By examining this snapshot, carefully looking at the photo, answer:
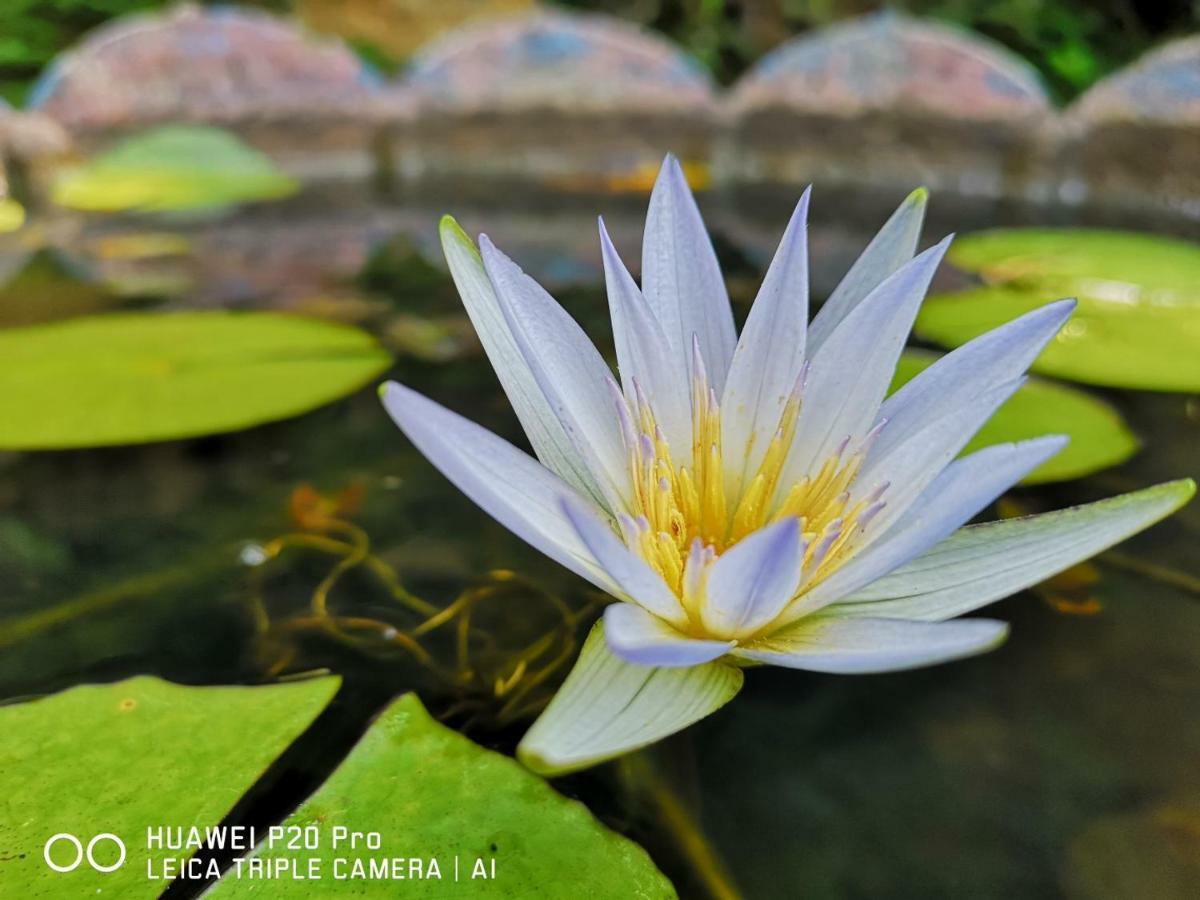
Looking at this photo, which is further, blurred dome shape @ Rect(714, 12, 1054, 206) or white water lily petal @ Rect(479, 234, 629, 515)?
blurred dome shape @ Rect(714, 12, 1054, 206)

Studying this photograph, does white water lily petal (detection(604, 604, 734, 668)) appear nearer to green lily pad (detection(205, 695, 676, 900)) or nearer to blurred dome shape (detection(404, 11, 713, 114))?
green lily pad (detection(205, 695, 676, 900))

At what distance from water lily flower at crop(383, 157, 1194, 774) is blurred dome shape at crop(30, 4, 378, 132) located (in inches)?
91.9

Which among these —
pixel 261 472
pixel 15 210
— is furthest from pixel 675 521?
pixel 15 210

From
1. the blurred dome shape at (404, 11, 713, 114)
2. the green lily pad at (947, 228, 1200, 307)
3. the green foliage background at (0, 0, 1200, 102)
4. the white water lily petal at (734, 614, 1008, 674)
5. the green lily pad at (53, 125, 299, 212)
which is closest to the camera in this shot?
the white water lily petal at (734, 614, 1008, 674)

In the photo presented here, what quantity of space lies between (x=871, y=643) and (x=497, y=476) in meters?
0.25

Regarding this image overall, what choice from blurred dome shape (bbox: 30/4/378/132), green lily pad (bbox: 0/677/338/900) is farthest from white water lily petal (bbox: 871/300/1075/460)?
blurred dome shape (bbox: 30/4/378/132)

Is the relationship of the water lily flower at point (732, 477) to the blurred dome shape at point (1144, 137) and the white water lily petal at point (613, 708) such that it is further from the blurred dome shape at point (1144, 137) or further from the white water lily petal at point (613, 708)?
the blurred dome shape at point (1144, 137)

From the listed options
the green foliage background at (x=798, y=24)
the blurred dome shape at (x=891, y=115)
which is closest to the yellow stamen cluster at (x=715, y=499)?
the blurred dome shape at (x=891, y=115)

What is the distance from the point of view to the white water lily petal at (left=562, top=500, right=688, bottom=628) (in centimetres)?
44

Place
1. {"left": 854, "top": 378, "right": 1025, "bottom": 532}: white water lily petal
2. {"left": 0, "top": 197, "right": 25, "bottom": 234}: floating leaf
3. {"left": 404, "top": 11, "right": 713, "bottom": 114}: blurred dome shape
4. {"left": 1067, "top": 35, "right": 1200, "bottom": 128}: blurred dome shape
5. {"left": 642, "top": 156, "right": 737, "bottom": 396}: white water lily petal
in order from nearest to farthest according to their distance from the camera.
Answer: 1. {"left": 854, "top": 378, "right": 1025, "bottom": 532}: white water lily petal
2. {"left": 642, "top": 156, "right": 737, "bottom": 396}: white water lily petal
3. {"left": 1067, "top": 35, "right": 1200, "bottom": 128}: blurred dome shape
4. {"left": 0, "top": 197, "right": 25, "bottom": 234}: floating leaf
5. {"left": 404, "top": 11, "right": 713, "bottom": 114}: blurred dome shape

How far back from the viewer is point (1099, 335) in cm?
126

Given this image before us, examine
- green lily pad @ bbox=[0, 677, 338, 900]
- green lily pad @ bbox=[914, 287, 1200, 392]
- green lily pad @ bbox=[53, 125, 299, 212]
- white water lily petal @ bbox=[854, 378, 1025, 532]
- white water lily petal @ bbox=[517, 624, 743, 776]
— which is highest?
white water lily petal @ bbox=[854, 378, 1025, 532]

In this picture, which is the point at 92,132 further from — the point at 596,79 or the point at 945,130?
the point at 945,130

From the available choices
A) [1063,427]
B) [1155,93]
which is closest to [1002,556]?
[1063,427]
